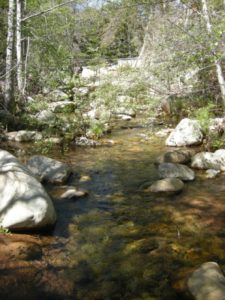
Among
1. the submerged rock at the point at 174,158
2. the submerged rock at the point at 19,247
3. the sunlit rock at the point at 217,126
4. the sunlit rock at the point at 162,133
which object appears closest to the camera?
the submerged rock at the point at 19,247

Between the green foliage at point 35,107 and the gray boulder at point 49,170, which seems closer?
the gray boulder at point 49,170

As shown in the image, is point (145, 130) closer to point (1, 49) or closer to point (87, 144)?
point (87, 144)

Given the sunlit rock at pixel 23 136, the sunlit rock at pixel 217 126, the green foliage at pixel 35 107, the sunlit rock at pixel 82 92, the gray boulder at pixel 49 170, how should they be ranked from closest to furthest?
the gray boulder at pixel 49 170 → the sunlit rock at pixel 217 126 → the sunlit rock at pixel 23 136 → the green foliage at pixel 35 107 → the sunlit rock at pixel 82 92

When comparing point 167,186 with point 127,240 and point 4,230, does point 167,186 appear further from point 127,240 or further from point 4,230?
point 4,230

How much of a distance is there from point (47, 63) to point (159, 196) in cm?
1078

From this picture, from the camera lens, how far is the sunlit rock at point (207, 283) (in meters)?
3.53

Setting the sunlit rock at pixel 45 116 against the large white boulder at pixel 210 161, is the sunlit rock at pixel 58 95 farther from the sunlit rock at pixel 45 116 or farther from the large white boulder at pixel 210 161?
the large white boulder at pixel 210 161

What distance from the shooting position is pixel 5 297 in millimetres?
3715

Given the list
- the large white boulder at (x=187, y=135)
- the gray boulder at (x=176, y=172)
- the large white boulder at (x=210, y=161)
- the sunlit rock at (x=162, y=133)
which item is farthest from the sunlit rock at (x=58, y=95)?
the gray boulder at (x=176, y=172)

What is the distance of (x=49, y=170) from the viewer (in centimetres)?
778

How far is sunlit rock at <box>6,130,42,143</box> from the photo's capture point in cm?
1171

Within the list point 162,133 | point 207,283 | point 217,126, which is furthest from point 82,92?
point 207,283

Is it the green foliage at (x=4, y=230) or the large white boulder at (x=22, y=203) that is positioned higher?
the large white boulder at (x=22, y=203)

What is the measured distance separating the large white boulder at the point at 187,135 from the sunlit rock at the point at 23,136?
166 inches
